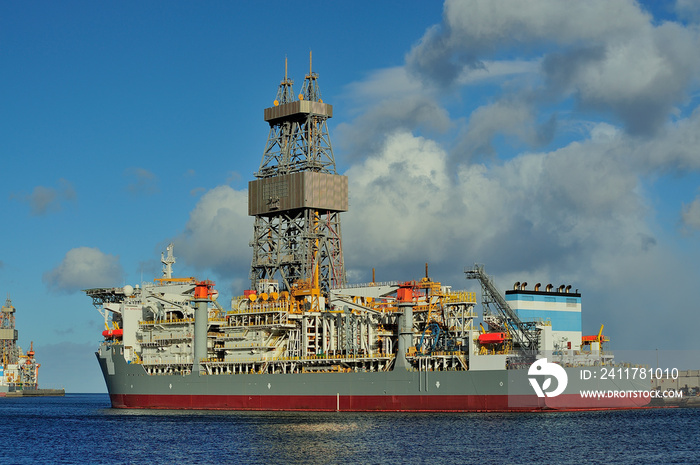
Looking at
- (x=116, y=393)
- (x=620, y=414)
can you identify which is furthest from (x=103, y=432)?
(x=620, y=414)

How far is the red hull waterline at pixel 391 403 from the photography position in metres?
72.6

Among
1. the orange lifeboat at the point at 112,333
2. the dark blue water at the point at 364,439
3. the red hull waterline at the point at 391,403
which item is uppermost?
the orange lifeboat at the point at 112,333

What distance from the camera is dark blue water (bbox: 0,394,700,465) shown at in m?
52.2

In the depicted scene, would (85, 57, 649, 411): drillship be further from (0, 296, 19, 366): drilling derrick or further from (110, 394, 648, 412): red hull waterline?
(0, 296, 19, 366): drilling derrick

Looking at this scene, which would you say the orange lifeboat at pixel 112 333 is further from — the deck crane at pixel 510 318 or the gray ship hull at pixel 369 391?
the deck crane at pixel 510 318

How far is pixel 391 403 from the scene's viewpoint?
7588 centimetres

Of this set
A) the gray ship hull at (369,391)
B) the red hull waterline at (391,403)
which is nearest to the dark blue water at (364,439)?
the red hull waterline at (391,403)

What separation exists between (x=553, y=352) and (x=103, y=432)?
34901mm

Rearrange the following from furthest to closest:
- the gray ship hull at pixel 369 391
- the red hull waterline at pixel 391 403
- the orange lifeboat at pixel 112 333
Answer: the orange lifeboat at pixel 112 333
the red hull waterline at pixel 391 403
the gray ship hull at pixel 369 391

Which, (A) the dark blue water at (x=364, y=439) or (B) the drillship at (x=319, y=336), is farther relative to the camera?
(B) the drillship at (x=319, y=336)

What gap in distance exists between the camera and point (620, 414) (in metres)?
78.0

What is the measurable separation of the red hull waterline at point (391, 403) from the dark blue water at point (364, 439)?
42.8 inches

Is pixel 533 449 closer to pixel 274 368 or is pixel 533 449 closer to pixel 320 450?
pixel 320 450

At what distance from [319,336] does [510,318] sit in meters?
17.3
